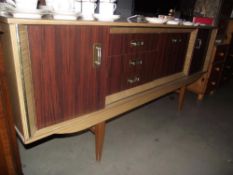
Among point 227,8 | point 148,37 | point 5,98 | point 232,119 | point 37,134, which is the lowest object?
point 232,119

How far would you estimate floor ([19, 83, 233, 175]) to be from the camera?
47.7 inches

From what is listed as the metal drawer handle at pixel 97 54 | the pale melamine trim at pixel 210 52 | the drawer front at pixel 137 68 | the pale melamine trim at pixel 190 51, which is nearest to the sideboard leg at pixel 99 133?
the drawer front at pixel 137 68

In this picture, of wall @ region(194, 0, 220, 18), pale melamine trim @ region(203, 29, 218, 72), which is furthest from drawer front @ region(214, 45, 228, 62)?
wall @ region(194, 0, 220, 18)

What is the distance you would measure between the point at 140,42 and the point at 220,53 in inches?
62.3

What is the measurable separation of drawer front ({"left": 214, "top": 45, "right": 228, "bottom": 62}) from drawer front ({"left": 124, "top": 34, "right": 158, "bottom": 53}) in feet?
4.28

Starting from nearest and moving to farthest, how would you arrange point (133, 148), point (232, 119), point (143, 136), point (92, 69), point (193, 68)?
point (92, 69) < point (133, 148) < point (143, 136) < point (193, 68) < point (232, 119)

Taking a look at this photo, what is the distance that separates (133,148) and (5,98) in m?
0.97

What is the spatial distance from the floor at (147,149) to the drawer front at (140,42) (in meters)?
0.76

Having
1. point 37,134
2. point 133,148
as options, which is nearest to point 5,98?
A: point 37,134

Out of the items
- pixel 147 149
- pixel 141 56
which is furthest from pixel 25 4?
pixel 147 149

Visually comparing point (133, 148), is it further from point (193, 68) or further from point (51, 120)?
point (193, 68)

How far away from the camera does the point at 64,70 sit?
2.62 ft

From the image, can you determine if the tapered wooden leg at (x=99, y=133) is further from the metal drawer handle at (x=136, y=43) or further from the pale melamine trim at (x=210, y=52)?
the pale melamine trim at (x=210, y=52)

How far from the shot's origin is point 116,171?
3.90ft
